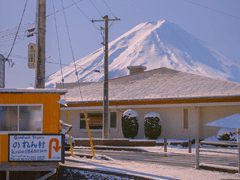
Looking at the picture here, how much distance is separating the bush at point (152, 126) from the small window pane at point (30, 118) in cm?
1554

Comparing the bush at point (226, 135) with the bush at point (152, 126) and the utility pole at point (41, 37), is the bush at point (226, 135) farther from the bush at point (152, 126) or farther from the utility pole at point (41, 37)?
the utility pole at point (41, 37)

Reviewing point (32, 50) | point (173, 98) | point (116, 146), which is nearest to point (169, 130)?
point (173, 98)

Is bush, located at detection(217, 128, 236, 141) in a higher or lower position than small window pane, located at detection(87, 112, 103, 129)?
lower

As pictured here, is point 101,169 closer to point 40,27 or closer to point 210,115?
point 40,27

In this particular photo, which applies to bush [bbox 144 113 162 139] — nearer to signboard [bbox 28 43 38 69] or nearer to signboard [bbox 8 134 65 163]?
signboard [bbox 28 43 38 69]

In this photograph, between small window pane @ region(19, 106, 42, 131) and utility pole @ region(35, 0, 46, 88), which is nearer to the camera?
small window pane @ region(19, 106, 42, 131)

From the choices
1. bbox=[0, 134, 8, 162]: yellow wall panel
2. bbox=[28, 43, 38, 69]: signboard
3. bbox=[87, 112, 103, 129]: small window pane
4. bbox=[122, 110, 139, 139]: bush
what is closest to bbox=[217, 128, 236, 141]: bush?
bbox=[122, 110, 139, 139]: bush

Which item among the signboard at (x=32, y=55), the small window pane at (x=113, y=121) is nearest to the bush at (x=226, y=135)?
the small window pane at (x=113, y=121)

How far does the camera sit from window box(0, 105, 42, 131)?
1384cm

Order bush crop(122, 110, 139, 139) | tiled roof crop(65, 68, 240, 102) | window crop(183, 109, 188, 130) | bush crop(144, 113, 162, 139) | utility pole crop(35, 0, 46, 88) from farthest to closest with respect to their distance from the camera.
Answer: tiled roof crop(65, 68, 240, 102), window crop(183, 109, 188, 130), bush crop(122, 110, 139, 139), bush crop(144, 113, 162, 139), utility pole crop(35, 0, 46, 88)

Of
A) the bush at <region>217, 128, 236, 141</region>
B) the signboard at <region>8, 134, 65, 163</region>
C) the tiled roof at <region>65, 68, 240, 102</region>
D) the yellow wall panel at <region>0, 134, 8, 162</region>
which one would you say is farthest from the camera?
the tiled roof at <region>65, 68, 240, 102</region>

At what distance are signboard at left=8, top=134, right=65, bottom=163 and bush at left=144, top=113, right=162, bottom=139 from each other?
15933 millimetres

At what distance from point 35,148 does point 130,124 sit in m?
16.6

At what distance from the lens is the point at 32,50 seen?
15.9 meters
